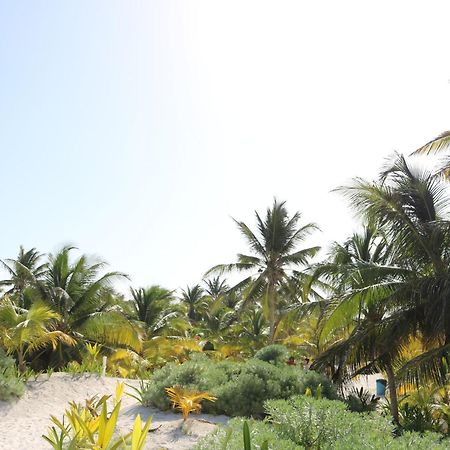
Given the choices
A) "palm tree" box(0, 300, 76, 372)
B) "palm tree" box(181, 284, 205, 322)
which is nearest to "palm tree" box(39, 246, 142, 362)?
"palm tree" box(0, 300, 76, 372)

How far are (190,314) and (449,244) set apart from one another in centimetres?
3744

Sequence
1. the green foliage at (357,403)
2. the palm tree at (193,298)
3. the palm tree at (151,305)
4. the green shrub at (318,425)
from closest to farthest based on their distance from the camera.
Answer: the green shrub at (318,425), the green foliage at (357,403), the palm tree at (151,305), the palm tree at (193,298)

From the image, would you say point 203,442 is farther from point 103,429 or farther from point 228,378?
point 228,378

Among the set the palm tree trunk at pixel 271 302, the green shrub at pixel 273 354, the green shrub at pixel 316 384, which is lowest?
the green shrub at pixel 316 384

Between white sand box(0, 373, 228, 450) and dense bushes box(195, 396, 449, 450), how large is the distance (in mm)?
2598

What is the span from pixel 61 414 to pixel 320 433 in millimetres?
7139

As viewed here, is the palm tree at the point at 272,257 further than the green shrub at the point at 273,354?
Yes

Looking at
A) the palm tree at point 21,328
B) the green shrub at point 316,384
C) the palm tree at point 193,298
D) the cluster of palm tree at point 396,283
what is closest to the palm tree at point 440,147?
the cluster of palm tree at point 396,283

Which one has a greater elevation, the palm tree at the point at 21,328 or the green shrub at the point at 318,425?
the palm tree at the point at 21,328

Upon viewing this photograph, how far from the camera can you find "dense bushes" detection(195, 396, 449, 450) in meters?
4.22

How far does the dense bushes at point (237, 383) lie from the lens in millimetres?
9281

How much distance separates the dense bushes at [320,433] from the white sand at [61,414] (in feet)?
8.52

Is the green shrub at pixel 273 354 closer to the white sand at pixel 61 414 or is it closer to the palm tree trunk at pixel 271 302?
the white sand at pixel 61 414

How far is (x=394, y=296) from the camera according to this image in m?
10.1
